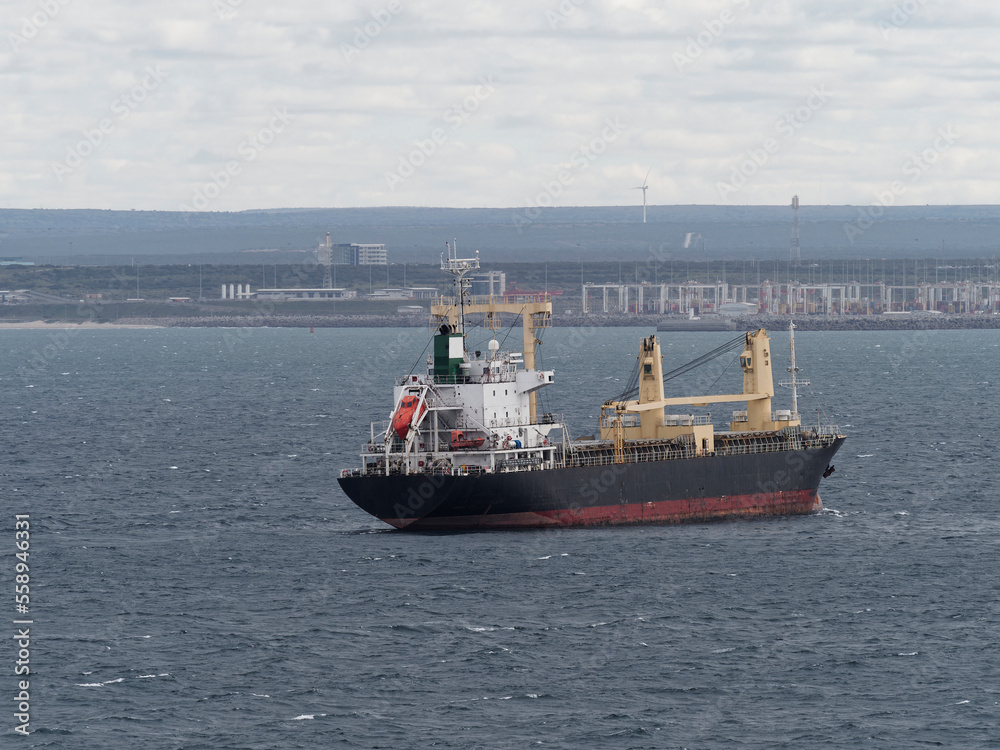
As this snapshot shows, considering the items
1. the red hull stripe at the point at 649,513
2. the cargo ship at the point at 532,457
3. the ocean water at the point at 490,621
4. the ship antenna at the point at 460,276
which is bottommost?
the ocean water at the point at 490,621

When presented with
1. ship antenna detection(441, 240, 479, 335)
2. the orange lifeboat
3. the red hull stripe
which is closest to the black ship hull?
the red hull stripe

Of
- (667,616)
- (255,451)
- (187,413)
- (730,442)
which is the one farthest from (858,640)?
(187,413)

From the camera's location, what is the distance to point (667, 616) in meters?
49.2

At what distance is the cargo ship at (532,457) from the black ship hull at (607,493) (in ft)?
0.17

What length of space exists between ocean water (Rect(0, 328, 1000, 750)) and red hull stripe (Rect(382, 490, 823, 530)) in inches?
33.1

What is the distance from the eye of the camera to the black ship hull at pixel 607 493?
6138 centimetres

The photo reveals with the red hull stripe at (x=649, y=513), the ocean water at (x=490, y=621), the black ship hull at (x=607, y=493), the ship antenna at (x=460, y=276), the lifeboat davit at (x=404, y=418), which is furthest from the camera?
the ship antenna at (x=460, y=276)

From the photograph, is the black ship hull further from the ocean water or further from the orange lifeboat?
the orange lifeboat

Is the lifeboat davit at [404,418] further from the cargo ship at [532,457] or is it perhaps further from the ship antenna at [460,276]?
the ship antenna at [460,276]

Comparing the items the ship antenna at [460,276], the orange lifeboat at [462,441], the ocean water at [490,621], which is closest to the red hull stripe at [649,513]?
the ocean water at [490,621]

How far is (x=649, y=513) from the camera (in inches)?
2584

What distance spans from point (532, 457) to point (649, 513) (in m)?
5.82

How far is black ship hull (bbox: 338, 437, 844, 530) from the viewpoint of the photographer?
6138 centimetres

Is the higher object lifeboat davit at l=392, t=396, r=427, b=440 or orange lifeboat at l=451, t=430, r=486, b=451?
lifeboat davit at l=392, t=396, r=427, b=440
